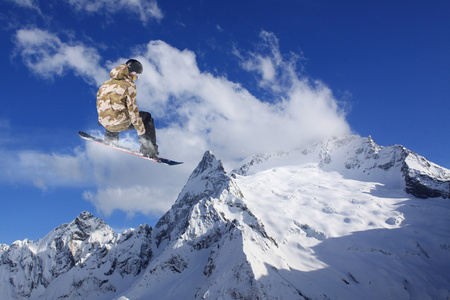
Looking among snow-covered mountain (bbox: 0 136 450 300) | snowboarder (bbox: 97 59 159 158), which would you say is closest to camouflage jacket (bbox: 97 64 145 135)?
snowboarder (bbox: 97 59 159 158)

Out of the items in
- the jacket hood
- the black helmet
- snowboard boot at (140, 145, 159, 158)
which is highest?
the black helmet

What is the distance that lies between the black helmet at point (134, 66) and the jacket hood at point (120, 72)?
0.24 ft

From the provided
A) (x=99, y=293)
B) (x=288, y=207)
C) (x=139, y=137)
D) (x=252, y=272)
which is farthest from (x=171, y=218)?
(x=139, y=137)

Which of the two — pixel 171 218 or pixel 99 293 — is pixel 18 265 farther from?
pixel 171 218

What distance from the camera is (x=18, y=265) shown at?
173m

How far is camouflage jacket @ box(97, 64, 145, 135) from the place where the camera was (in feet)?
17.1

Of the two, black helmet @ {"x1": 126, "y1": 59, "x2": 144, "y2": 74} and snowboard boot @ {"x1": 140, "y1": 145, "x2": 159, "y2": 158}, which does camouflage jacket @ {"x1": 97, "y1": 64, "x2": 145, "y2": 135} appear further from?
snowboard boot @ {"x1": 140, "y1": 145, "x2": 159, "y2": 158}

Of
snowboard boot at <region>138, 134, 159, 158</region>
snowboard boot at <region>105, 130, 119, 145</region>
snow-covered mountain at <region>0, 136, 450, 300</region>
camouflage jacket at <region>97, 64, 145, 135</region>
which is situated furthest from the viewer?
snow-covered mountain at <region>0, 136, 450, 300</region>

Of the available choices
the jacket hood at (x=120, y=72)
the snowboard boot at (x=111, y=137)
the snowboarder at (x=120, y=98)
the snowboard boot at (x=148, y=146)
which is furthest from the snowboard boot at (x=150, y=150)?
the jacket hood at (x=120, y=72)

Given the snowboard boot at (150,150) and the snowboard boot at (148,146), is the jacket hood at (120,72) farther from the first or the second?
the snowboard boot at (150,150)

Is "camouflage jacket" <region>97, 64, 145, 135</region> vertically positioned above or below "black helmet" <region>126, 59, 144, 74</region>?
below

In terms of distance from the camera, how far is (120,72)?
5.22m

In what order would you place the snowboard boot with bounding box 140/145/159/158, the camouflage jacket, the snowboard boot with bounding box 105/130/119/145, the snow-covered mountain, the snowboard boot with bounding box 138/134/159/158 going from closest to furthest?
the camouflage jacket
the snowboard boot with bounding box 138/134/159/158
the snowboard boot with bounding box 140/145/159/158
the snowboard boot with bounding box 105/130/119/145
the snow-covered mountain

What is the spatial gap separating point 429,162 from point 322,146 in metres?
56.4
